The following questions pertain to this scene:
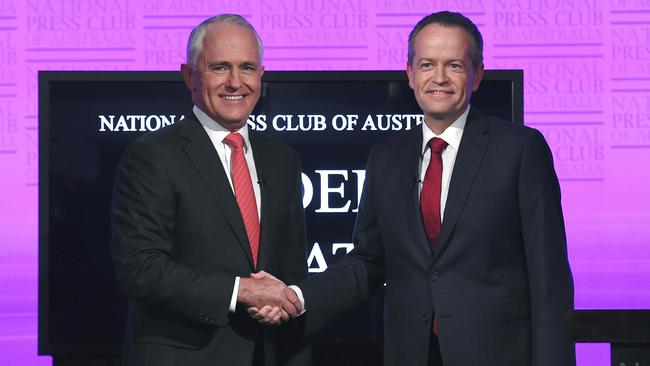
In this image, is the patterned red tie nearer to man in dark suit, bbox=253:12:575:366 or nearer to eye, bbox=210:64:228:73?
eye, bbox=210:64:228:73

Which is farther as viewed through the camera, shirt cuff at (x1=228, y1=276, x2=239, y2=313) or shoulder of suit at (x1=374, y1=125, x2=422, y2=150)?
shoulder of suit at (x1=374, y1=125, x2=422, y2=150)

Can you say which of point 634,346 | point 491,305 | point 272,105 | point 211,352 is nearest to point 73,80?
point 272,105

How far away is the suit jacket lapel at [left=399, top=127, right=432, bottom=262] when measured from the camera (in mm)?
2574

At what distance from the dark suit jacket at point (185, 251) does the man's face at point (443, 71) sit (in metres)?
0.48

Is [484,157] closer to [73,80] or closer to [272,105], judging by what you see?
[272,105]

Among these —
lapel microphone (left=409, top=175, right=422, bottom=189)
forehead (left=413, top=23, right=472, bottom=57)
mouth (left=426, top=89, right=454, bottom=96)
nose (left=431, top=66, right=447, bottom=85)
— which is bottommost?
lapel microphone (left=409, top=175, right=422, bottom=189)

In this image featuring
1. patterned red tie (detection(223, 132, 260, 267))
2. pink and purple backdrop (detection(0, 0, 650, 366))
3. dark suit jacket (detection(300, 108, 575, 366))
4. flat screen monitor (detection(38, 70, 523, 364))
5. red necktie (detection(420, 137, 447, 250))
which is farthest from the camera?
pink and purple backdrop (detection(0, 0, 650, 366))

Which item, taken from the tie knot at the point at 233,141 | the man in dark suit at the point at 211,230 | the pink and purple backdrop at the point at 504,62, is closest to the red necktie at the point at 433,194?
the man in dark suit at the point at 211,230

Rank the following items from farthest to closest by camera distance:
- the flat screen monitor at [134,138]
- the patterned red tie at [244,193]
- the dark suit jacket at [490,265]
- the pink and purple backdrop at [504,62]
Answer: the pink and purple backdrop at [504,62], the flat screen monitor at [134,138], the patterned red tie at [244,193], the dark suit jacket at [490,265]

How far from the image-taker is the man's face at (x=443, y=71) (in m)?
2.64

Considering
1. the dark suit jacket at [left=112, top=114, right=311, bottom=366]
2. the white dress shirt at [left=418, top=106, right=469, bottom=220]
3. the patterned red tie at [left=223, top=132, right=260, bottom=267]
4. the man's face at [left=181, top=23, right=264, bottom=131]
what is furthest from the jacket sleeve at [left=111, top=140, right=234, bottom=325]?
the white dress shirt at [left=418, top=106, right=469, bottom=220]

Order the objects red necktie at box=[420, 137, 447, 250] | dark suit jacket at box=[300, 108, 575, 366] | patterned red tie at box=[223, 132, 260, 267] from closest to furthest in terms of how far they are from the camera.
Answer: dark suit jacket at box=[300, 108, 575, 366]
red necktie at box=[420, 137, 447, 250]
patterned red tie at box=[223, 132, 260, 267]

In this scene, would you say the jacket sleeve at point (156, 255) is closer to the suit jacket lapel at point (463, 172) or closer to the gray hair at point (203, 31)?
the gray hair at point (203, 31)

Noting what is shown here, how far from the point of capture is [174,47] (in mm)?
4488
